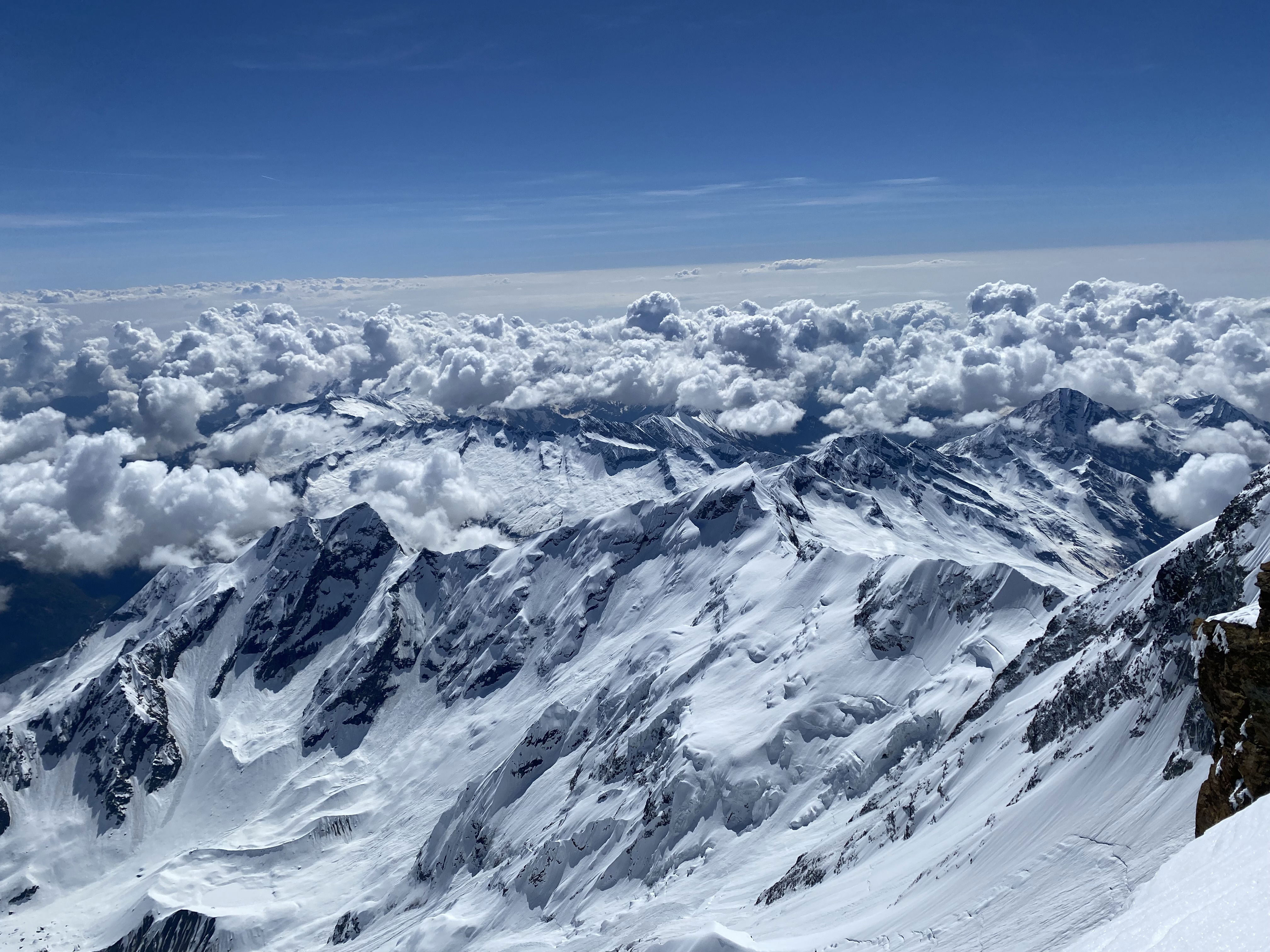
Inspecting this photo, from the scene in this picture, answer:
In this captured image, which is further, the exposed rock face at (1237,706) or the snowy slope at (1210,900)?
the exposed rock face at (1237,706)

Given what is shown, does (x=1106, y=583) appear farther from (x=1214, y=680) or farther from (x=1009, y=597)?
(x=1214, y=680)

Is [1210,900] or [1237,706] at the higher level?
[1210,900]

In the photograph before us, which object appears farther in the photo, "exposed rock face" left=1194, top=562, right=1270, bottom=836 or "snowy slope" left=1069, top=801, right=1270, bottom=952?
"exposed rock face" left=1194, top=562, right=1270, bottom=836

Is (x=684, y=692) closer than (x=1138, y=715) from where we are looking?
No

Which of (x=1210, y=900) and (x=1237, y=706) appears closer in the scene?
(x=1210, y=900)

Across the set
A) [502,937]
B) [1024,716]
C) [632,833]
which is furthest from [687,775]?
[1024,716]

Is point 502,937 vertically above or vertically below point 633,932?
below

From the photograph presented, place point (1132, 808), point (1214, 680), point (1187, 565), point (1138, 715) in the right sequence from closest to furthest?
point (1214, 680) < point (1132, 808) < point (1138, 715) < point (1187, 565)

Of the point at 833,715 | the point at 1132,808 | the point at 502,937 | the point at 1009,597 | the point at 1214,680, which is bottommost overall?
the point at 502,937
